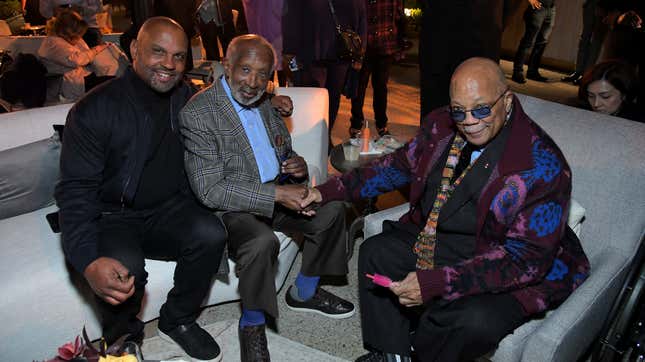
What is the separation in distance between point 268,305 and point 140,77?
111 cm

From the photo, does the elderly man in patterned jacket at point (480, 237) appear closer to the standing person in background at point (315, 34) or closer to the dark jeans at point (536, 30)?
the standing person in background at point (315, 34)

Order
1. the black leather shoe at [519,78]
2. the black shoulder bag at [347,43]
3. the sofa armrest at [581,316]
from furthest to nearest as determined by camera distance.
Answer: the black leather shoe at [519,78], the black shoulder bag at [347,43], the sofa armrest at [581,316]

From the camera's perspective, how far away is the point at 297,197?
7.63ft

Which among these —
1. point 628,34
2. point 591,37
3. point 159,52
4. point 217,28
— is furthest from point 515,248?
point 591,37

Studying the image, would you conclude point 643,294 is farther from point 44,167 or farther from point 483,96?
point 44,167

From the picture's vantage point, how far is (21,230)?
2.43m

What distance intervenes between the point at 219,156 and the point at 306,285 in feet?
2.60

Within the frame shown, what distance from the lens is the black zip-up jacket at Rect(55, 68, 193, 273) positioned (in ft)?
6.93

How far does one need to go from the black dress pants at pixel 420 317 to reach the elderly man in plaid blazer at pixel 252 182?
360mm

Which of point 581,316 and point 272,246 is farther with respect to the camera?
point 272,246

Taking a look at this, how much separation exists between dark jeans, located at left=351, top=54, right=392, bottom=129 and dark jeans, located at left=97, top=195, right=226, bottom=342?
2.97 meters

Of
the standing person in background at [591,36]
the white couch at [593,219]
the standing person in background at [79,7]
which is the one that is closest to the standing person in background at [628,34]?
the standing person in background at [591,36]

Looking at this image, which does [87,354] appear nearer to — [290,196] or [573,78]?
[290,196]

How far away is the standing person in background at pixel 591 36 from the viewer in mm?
6781
